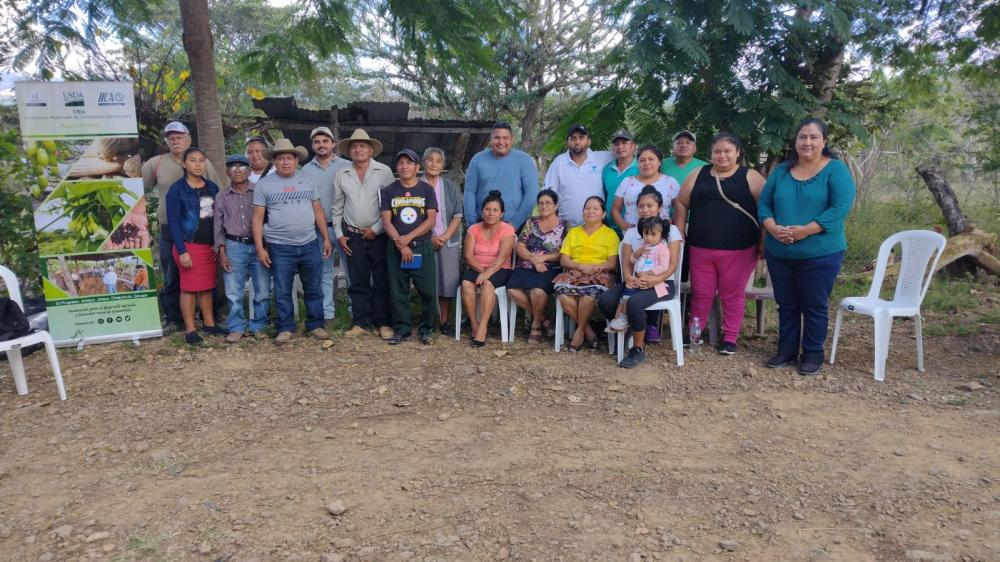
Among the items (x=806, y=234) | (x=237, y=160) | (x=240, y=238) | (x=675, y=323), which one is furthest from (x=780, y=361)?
(x=237, y=160)

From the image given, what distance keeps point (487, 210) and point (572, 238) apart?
2.34 ft

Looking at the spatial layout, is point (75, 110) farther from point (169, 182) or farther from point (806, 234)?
point (806, 234)

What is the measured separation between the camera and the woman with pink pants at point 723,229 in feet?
15.7

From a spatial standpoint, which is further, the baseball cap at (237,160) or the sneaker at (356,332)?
the sneaker at (356,332)

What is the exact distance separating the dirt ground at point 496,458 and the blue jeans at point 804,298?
0.26 meters

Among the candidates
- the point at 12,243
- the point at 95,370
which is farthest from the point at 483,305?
the point at 12,243

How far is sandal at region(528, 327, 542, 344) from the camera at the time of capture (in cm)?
537

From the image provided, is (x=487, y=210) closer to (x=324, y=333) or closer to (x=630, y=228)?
(x=630, y=228)

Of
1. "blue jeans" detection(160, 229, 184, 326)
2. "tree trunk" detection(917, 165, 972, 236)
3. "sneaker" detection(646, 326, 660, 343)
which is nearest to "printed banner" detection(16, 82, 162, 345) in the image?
"blue jeans" detection(160, 229, 184, 326)

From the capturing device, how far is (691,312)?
16.9 feet

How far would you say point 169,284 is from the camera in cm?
560

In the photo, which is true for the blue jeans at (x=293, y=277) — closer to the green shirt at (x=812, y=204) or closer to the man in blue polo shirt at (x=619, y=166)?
the man in blue polo shirt at (x=619, y=166)

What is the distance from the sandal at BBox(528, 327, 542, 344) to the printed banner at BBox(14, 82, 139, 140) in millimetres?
3533

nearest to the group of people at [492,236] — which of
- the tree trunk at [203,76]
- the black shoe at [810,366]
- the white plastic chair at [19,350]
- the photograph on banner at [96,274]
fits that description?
the black shoe at [810,366]
